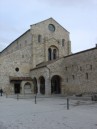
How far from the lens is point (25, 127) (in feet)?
36.2

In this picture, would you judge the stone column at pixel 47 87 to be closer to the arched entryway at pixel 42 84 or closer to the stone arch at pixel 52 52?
the arched entryway at pixel 42 84

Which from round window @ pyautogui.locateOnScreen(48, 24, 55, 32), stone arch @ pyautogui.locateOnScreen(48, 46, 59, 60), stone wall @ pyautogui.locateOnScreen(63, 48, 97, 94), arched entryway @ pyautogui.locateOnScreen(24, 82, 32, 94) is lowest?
arched entryway @ pyautogui.locateOnScreen(24, 82, 32, 94)

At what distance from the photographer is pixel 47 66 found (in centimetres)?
4569

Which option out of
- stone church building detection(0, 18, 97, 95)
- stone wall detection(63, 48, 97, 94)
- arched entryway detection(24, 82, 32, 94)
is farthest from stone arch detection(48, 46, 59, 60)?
stone wall detection(63, 48, 97, 94)

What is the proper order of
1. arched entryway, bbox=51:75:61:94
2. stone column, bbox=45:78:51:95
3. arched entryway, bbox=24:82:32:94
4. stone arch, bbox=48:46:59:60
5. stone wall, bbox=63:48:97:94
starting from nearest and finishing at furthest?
stone wall, bbox=63:48:97:94, stone column, bbox=45:78:51:95, arched entryway, bbox=51:75:61:94, arched entryway, bbox=24:82:32:94, stone arch, bbox=48:46:59:60

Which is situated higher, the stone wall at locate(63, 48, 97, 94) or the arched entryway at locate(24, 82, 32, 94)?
the stone wall at locate(63, 48, 97, 94)

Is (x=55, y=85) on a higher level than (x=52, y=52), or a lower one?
lower

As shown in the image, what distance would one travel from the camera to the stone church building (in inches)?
1569

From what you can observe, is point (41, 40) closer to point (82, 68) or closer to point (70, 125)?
point (82, 68)

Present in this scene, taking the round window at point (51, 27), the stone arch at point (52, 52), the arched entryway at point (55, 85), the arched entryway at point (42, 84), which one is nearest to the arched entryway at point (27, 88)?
the arched entryway at point (42, 84)

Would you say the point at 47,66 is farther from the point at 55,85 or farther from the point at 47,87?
the point at 55,85

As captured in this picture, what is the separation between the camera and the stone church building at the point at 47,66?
131ft

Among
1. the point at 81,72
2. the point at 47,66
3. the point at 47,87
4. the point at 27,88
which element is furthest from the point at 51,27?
the point at 81,72

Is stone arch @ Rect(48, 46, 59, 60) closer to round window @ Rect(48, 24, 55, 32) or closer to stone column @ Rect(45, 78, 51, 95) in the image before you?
round window @ Rect(48, 24, 55, 32)
